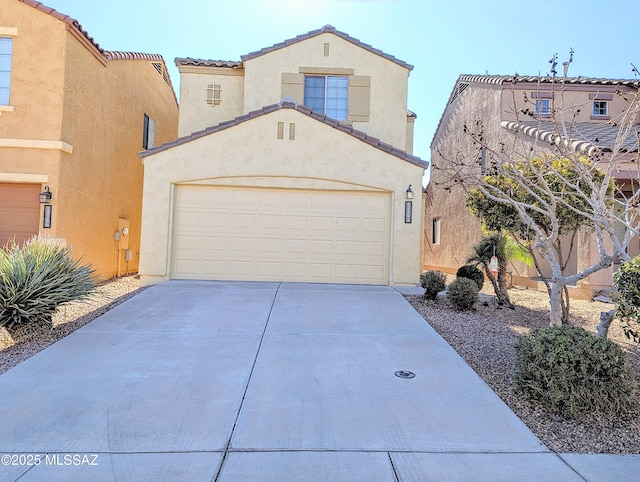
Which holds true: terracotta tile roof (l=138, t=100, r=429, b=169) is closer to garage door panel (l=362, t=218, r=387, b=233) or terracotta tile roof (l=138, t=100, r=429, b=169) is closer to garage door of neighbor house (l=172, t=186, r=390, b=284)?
garage door of neighbor house (l=172, t=186, r=390, b=284)

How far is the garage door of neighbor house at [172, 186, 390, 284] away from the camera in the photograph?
10.9m

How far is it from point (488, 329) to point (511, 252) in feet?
10.2

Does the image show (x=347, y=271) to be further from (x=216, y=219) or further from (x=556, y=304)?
(x=556, y=304)

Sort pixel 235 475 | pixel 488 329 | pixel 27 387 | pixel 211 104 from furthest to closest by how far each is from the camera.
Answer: pixel 211 104
pixel 488 329
pixel 27 387
pixel 235 475

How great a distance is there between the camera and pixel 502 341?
22.0 ft

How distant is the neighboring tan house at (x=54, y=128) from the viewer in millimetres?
10461

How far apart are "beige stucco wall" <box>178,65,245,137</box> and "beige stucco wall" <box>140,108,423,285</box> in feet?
11.1

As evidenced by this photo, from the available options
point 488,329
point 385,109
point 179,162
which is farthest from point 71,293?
point 385,109

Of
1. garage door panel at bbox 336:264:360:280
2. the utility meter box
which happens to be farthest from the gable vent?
the utility meter box

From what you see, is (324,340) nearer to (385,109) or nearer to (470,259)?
(470,259)

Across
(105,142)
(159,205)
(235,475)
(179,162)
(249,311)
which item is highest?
(105,142)

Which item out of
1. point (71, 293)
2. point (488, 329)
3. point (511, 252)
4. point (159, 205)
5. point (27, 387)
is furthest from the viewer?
point (159, 205)

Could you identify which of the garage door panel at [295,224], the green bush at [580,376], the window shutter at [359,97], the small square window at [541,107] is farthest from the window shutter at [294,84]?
the green bush at [580,376]

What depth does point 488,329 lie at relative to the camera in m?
7.50
